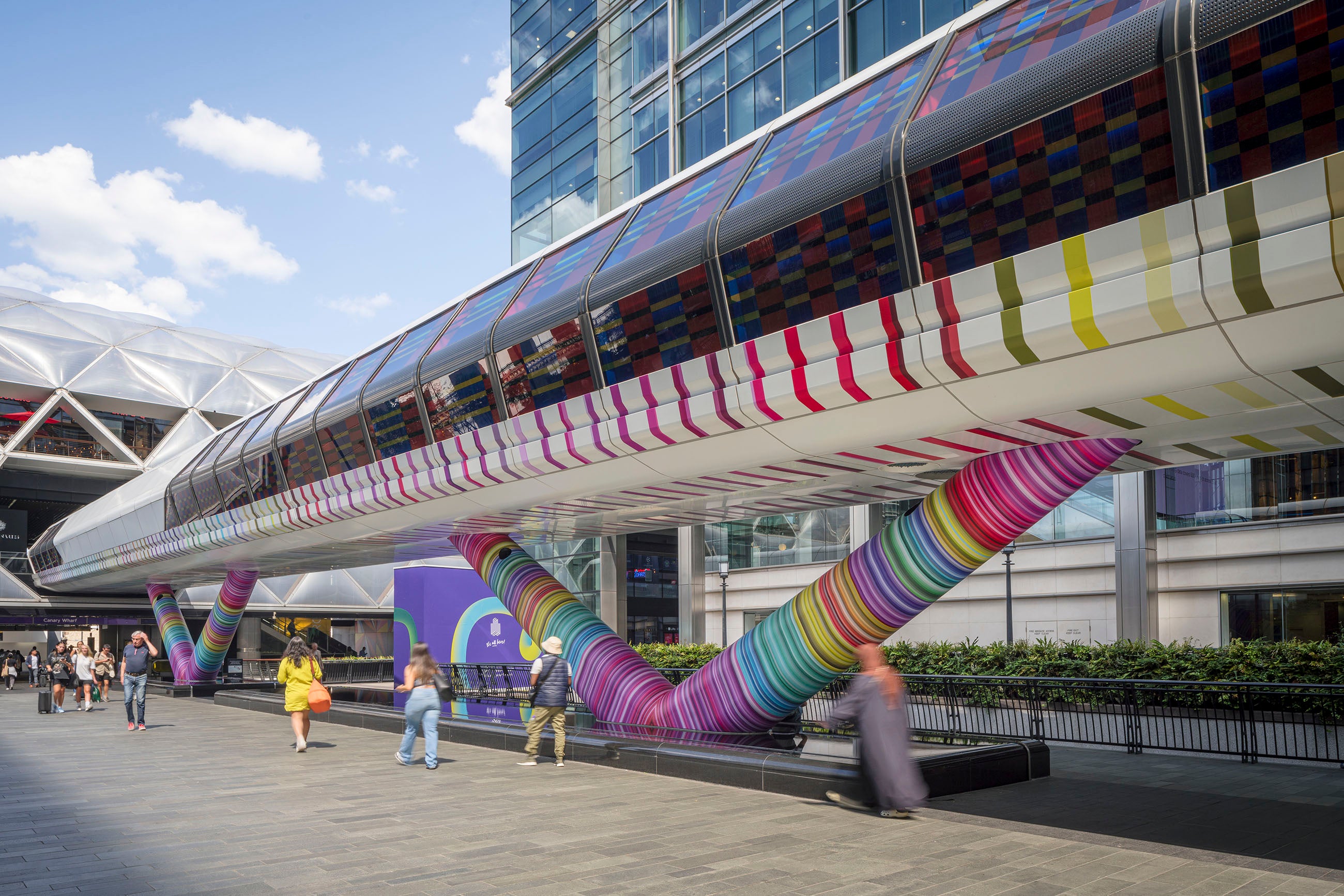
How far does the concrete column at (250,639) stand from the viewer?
49969 millimetres

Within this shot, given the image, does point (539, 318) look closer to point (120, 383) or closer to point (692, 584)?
point (692, 584)

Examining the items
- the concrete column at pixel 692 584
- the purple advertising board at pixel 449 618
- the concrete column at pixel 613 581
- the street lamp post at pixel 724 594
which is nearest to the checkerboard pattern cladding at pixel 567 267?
the purple advertising board at pixel 449 618

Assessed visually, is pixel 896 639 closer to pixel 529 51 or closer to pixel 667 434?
pixel 667 434

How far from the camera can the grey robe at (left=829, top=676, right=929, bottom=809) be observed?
26.3ft

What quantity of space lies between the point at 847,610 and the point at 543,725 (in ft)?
12.8

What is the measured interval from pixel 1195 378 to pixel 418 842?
6.32 m

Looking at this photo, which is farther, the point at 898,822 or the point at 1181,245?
the point at 898,822

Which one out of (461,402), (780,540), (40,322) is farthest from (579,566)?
(40,322)

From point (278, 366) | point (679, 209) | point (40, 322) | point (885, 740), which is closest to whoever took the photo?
point (885, 740)

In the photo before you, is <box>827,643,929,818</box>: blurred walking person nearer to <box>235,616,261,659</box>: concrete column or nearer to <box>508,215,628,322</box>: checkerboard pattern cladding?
<box>508,215,628,322</box>: checkerboard pattern cladding

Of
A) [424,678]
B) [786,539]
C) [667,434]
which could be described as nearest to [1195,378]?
[667,434]

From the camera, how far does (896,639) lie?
30.1 meters

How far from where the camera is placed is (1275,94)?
5.61 m

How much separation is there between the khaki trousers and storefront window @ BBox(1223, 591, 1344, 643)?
18138mm
